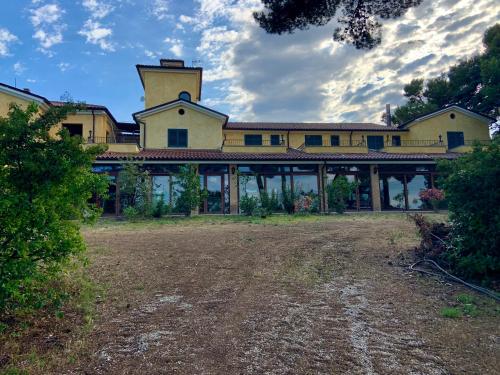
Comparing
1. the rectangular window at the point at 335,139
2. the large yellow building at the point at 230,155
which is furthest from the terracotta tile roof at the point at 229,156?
the rectangular window at the point at 335,139

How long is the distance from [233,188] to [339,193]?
604 cm

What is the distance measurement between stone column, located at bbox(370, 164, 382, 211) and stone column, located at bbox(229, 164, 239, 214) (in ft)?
28.0

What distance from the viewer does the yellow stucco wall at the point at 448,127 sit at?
90.5 feet

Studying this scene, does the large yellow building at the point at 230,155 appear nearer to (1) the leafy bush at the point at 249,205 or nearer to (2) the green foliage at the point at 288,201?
(2) the green foliage at the point at 288,201

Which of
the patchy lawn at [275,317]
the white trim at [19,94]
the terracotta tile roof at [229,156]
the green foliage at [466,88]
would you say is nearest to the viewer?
the patchy lawn at [275,317]

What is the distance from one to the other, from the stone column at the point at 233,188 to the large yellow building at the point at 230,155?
0.06 metres

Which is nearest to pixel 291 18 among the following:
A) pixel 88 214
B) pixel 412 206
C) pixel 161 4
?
pixel 161 4

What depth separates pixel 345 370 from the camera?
3447 millimetres

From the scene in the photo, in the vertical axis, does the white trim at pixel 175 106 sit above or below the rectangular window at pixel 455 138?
above

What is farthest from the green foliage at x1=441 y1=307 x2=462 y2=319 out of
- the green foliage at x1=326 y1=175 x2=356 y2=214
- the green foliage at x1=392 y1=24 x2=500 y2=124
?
the green foliage at x1=392 y1=24 x2=500 y2=124

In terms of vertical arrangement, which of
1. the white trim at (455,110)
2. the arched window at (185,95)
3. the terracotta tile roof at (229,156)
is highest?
the arched window at (185,95)

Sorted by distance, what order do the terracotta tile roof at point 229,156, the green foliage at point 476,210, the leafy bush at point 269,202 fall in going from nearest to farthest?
the green foliage at point 476,210
the leafy bush at point 269,202
the terracotta tile roof at point 229,156

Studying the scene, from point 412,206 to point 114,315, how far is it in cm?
2099

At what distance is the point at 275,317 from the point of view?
4684 mm
